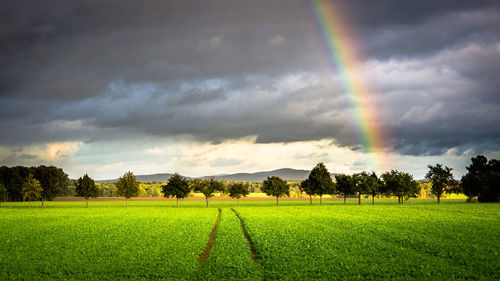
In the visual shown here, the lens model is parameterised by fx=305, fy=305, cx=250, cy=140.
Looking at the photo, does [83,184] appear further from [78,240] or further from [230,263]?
[230,263]

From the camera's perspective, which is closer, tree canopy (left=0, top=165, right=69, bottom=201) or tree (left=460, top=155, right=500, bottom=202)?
tree (left=460, top=155, right=500, bottom=202)

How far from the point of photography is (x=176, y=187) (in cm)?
11494

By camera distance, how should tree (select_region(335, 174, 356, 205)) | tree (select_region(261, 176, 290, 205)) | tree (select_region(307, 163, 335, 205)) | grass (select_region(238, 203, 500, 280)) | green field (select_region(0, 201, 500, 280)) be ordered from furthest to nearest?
tree (select_region(261, 176, 290, 205))
tree (select_region(335, 174, 356, 205))
tree (select_region(307, 163, 335, 205))
green field (select_region(0, 201, 500, 280))
grass (select_region(238, 203, 500, 280))

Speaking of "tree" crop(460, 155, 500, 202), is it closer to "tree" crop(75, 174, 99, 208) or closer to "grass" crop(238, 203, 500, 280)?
"grass" crop(238, 203, 500, 280)

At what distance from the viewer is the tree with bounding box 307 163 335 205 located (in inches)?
4651

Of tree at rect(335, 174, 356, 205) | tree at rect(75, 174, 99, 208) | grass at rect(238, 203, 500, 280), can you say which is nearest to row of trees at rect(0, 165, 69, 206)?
tree at rect(75, 174, 99, 208)

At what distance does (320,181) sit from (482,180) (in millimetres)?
59776

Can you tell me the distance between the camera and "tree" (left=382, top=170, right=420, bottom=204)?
4666 inches

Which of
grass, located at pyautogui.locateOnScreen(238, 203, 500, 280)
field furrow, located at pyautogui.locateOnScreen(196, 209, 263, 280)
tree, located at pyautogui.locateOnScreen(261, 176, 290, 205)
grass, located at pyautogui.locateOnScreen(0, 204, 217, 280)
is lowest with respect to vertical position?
grass, located at pyautogui.locateOnScreen(0, 204, 217, 280)

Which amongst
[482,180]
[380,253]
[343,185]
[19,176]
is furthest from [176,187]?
[482,180]

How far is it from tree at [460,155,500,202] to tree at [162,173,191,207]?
360 ft

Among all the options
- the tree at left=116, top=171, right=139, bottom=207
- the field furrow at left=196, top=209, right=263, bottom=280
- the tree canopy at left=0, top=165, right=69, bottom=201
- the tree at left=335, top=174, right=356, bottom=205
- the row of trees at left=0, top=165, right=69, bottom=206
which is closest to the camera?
the field furrow at left=196, top=209, right=263, bottom=280

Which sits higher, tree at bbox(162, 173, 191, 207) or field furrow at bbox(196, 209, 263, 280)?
tree at bbox(162, 173, 191, 207)

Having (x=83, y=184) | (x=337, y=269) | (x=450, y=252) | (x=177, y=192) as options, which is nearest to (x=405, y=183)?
(x=177, y=192)
